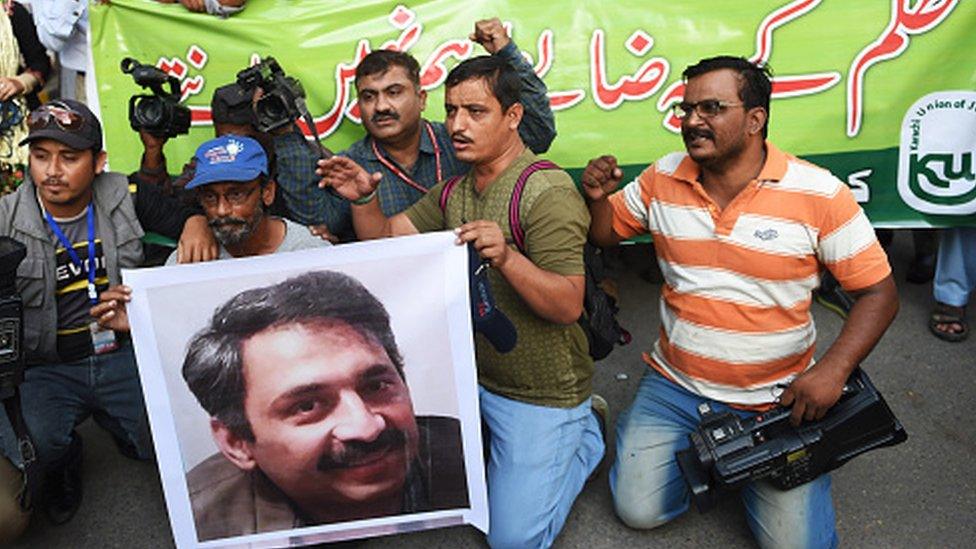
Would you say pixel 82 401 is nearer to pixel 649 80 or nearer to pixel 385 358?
pixel 385 358

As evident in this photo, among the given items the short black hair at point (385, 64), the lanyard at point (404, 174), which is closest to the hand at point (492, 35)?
the short black hair at point (385, 64)

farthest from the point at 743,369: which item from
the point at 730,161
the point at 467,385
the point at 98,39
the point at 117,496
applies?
the point at 98,39

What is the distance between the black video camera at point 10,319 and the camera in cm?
249

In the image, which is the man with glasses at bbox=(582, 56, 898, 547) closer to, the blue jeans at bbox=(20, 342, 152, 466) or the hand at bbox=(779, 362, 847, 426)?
the hand at bbox=(779, 362, 847, 426)

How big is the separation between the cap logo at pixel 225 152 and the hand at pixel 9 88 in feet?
7.43

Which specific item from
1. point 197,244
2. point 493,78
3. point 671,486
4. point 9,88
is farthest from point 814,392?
point 9,88

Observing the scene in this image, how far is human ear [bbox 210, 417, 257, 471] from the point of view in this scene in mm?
2426

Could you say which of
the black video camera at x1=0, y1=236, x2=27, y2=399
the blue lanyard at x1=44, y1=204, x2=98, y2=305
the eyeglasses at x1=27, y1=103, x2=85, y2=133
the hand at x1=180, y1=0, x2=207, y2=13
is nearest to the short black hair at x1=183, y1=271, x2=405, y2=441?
the black video camera at x1=0, y1=236, x2=27, y2=399

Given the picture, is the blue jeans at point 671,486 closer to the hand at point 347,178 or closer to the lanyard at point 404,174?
the lanyard at point 404,174

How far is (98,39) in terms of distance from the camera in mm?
4078

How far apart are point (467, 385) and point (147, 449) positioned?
4.62 ft

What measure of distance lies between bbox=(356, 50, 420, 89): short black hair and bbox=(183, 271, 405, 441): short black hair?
1.10 metres

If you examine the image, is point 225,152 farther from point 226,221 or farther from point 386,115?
point 386,115

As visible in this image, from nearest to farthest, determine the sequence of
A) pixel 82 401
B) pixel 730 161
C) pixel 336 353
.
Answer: pixel 336 353 → pixel 730 161 → pixel 82 401
